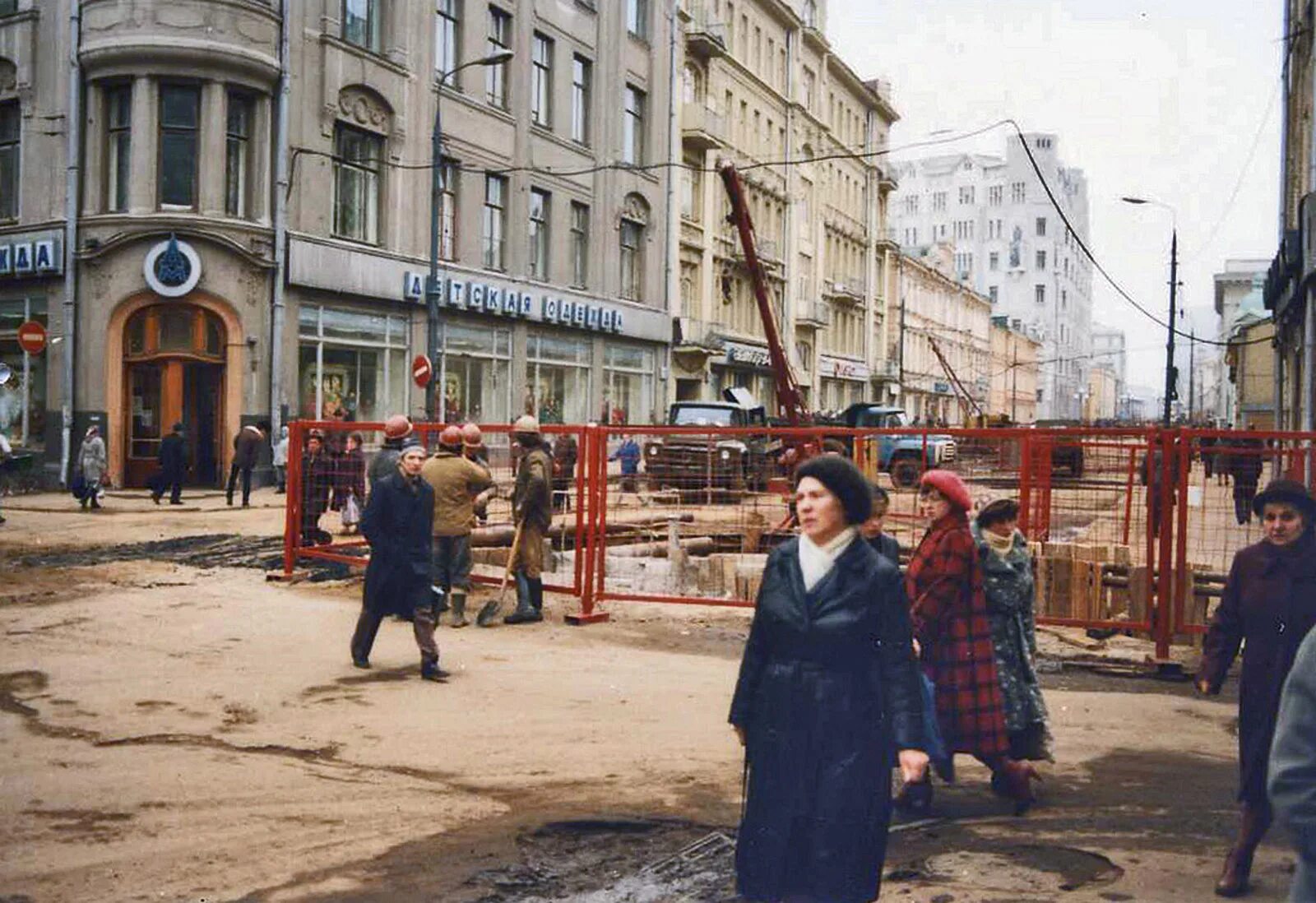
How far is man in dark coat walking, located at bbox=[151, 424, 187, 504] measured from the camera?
23.6 metres

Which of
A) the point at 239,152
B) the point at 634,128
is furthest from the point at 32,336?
the point at 634,128

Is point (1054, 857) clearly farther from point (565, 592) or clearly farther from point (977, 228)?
point (977, 228)

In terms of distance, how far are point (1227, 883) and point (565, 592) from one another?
7.67 metres

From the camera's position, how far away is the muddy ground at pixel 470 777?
17.2 ft

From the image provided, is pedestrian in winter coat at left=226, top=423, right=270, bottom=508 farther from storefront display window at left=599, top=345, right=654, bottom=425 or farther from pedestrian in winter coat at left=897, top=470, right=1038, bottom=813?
pedestrian in winter coat at left=897, top=470, right=1038, bottom=813

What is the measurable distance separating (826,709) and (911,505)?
737 cm

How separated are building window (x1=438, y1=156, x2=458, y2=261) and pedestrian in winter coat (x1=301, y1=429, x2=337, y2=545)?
18.5 meters

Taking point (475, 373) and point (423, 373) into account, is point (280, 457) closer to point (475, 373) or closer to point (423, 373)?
point (423, 373)

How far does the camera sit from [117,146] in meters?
26.5

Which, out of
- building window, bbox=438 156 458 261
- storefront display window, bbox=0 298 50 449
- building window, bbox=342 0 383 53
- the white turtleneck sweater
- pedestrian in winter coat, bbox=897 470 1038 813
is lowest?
pedestrian in winter coat, bbox=897 470 1038 813

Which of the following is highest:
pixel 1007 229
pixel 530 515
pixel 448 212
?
pixel 1007 229

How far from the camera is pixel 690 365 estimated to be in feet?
151

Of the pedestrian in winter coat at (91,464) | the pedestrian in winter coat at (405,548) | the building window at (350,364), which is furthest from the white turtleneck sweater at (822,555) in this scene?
→ the building window at (350,364)

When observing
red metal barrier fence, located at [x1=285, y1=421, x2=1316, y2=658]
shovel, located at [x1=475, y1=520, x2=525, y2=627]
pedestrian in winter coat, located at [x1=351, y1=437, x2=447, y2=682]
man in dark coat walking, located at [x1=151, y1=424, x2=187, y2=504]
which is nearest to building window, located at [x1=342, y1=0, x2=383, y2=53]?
man in dark coat walking, located at [x1=151, y1=424, x2=187, y2=504]
